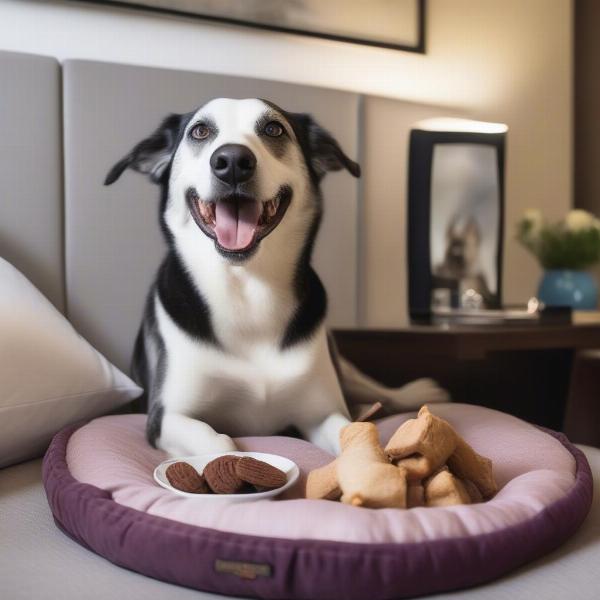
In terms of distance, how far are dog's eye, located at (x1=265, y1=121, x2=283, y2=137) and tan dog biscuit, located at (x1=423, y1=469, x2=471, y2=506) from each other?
59 centimetres

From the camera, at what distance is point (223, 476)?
0.83 metres

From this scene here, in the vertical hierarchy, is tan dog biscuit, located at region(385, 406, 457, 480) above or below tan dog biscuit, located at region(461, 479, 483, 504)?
above

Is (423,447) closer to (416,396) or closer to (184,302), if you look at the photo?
(184,302)

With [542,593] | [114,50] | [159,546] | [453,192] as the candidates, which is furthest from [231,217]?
[453,192]

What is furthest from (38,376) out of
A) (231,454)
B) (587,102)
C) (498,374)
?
(587,102)

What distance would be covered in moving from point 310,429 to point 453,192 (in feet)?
3.38

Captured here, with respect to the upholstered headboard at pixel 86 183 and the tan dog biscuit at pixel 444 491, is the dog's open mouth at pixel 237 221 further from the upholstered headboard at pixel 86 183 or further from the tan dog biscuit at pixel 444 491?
the upholstered headboard at pixel 86 183

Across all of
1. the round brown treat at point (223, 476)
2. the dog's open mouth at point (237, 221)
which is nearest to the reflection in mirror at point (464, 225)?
the dog's open mouth at point (237, 221)

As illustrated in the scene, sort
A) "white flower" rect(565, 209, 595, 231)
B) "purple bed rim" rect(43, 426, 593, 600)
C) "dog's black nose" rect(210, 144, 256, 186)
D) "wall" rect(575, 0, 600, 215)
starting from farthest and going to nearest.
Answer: "wall" rect(575, 0, 600, 215)
"white flower" rect(565, 209, 595, 231)
"dog's black nose" rect(210, 144, 256, 186)
"purple bed rim" rect(43, 426, 593, 600)

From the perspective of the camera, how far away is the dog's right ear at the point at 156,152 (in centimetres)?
123

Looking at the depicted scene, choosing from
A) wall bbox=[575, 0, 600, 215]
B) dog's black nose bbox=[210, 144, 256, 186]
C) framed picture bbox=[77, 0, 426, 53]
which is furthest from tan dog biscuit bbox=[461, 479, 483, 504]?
wall bbox=[575, 0, 600, 215]

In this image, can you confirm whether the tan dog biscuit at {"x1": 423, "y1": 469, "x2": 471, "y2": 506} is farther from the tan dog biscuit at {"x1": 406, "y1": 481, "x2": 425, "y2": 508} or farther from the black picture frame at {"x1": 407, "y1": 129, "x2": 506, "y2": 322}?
the black picture frame at {"x1": 407, "y1": 129, "x2": 506, "y2": 322}

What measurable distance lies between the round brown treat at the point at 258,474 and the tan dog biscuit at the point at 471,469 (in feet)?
0.68

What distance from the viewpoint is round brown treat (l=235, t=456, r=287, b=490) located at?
0.83 metres
